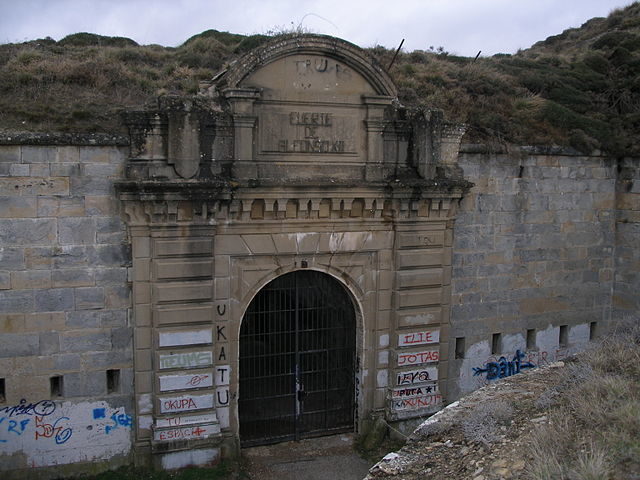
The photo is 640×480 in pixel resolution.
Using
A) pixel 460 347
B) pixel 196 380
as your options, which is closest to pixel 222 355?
pixel 196 380

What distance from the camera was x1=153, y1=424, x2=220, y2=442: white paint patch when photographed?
1091 cm

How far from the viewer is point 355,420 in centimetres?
1284

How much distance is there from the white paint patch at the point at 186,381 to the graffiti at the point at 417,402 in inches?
148

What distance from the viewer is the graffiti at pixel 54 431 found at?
1059 cm

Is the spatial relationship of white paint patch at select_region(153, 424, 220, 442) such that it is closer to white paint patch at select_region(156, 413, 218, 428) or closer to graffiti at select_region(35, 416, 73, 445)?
white paint patch at select_region(156, 413, 218, 428)

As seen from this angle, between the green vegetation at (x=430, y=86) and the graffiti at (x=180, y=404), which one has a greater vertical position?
the green vegetation at (x=430, y=86)

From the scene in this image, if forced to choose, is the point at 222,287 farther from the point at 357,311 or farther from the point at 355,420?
the point at 355,420

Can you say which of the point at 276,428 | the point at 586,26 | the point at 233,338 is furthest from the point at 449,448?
the point at 586,26

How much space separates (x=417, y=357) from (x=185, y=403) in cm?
460

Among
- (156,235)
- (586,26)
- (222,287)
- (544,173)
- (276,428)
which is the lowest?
(276,428)

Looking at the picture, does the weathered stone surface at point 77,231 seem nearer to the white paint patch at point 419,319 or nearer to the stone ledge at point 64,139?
the stone ledge at point 64,139

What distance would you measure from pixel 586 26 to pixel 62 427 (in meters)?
31.1

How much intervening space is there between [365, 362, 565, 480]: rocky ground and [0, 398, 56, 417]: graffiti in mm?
6541

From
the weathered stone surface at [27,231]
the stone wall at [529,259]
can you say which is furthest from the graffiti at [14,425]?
the stone wall at [529,259]
